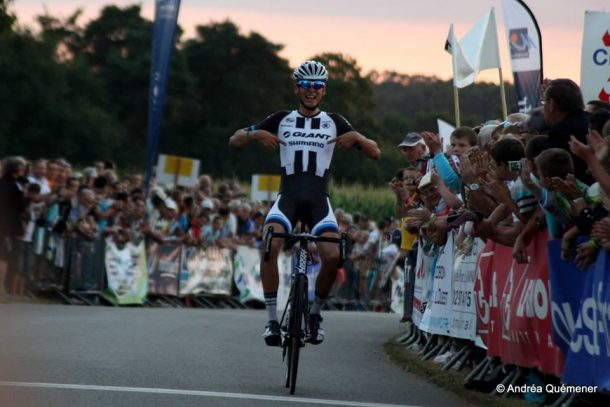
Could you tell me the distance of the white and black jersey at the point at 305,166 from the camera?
12.7 metres

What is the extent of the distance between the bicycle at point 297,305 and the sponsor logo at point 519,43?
318 inches

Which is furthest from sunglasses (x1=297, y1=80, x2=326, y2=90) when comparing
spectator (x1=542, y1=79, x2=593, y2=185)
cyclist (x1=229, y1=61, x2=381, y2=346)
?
spectator (x1=542, y1=79, x2=593, y2=185)

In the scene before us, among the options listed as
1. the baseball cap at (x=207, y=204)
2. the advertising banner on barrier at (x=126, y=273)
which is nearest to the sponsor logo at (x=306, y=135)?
the advertising banner on barrier at (x=126, y=273)

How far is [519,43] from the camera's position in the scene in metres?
20.2

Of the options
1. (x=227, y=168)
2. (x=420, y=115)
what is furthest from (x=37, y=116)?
(x=420, y=115)

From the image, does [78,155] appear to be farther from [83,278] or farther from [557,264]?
[557,264]

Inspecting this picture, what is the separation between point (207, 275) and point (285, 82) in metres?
71.9

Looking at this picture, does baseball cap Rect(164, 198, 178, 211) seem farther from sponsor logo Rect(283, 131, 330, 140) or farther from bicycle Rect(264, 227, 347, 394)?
bicycle Rect(264, 227, 347, 394)

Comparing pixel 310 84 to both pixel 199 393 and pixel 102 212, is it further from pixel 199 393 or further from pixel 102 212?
pixel 102 212

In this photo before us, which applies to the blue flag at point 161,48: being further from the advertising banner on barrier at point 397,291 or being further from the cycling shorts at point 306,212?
the cycling shorts at point 306,212

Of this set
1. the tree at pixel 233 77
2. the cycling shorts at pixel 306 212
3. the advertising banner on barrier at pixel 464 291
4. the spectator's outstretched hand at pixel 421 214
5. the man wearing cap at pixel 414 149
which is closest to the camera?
the cycling shorts at pixel 306 212

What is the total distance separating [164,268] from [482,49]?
26.5 feet

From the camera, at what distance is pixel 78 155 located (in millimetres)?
87812

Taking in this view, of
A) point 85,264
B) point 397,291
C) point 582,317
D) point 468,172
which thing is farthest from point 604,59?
point 397,291
